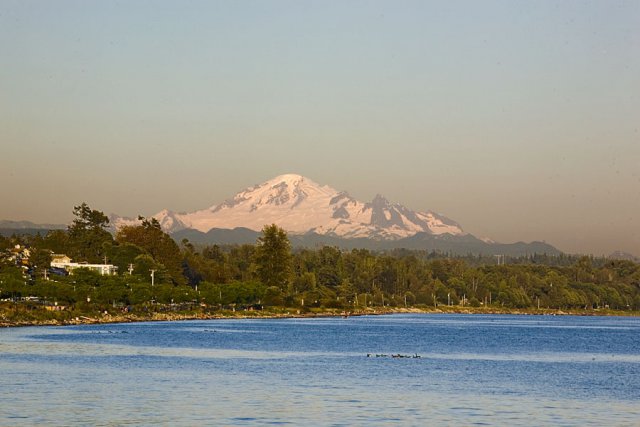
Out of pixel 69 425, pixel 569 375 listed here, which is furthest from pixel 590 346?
pixel 69 425

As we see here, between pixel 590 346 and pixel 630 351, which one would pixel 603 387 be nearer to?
pixel 630 351

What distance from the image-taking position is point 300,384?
74.4 metres

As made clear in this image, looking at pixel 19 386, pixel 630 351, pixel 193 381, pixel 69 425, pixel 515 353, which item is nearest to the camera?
pixel 69 425

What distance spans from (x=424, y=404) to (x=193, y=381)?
62.0ft

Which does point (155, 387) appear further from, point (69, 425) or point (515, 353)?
point (515, 353)

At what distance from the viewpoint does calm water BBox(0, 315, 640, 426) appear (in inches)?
2223

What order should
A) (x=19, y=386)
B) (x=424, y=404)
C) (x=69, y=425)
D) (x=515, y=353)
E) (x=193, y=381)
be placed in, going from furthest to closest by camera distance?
(x=515, y=353), (x=193, y=381), (x=19, y=386), (x=424, y=404), (x=69, y=425)

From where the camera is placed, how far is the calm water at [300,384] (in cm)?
5647

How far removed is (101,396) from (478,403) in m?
22.3

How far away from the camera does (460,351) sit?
126m

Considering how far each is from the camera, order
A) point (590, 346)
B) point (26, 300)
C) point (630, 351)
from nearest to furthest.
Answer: point (630, 351) < point (590, 346) < point (26, 300)

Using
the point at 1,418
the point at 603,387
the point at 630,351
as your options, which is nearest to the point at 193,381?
the point at 1,418

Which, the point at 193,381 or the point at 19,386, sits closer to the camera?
the point at 19,386

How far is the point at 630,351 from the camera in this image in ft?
452
